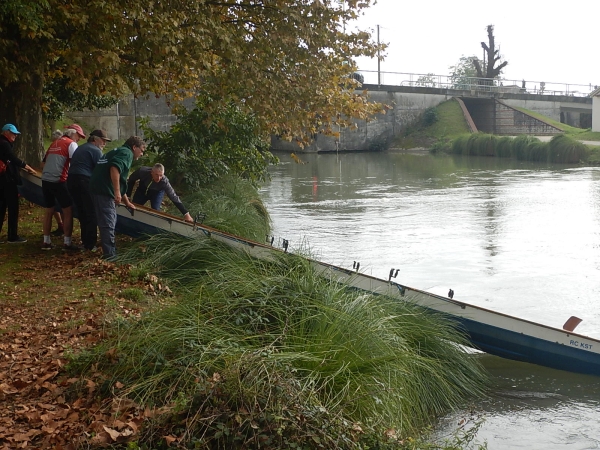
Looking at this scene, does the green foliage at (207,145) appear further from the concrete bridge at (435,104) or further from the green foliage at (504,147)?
the concrete bridge at (435,104)

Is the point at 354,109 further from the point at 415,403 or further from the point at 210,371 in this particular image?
the point at 210,371

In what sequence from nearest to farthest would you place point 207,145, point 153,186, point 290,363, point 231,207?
point 290,363, point 153,186, point 231,207, point 207,145

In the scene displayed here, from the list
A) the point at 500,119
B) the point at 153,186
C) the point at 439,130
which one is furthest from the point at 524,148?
the point at 153,186

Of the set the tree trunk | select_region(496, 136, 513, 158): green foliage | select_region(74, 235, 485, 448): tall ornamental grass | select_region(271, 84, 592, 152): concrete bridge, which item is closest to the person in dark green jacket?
select_region(74, 235, 485, 448): tall ornamental grass

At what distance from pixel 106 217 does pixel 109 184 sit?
461 mm

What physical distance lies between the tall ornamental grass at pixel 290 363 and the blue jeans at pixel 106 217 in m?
2.69

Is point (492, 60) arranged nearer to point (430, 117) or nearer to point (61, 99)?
point (430, 117)

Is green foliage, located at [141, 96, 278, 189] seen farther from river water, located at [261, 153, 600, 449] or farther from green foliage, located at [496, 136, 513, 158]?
green foliage, located at [496, 136, 513, 158]

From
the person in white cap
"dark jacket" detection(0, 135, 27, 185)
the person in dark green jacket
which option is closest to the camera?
the person in dark green jacket

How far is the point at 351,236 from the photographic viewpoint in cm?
1942

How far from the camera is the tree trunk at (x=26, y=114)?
1645 cm

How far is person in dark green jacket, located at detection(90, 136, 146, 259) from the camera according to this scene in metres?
11.0

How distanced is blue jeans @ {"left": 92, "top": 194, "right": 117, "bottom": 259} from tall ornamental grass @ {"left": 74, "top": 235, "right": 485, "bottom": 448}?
269 centimetres

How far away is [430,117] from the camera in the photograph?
6406cm
